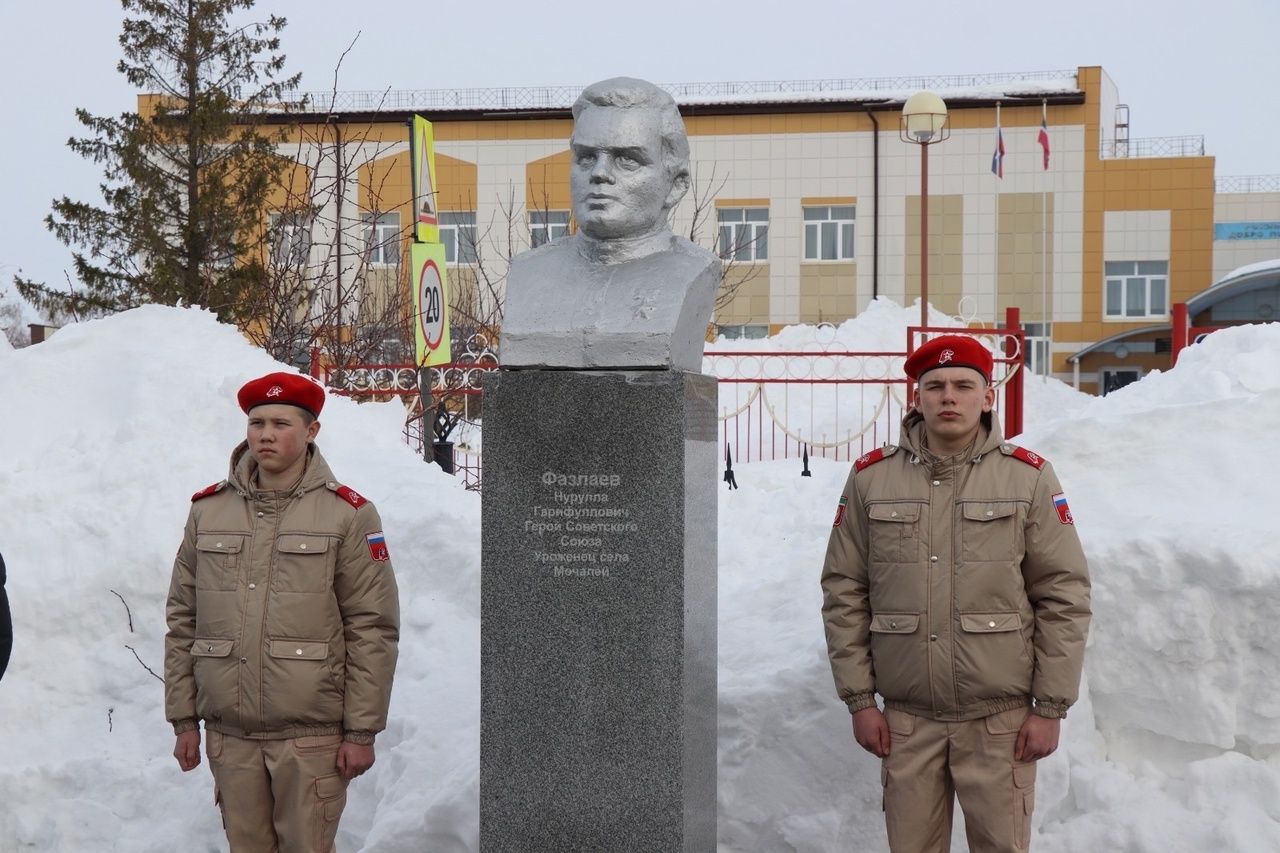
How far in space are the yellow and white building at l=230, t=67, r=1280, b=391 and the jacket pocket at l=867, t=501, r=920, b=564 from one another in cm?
2554

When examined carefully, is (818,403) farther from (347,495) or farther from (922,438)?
(347,495)

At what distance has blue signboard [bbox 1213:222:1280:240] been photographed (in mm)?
30828

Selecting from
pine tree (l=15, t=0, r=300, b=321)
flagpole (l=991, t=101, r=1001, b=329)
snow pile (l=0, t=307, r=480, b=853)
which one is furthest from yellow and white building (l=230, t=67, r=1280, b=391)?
snow pile (l=0, t=307, r=480, b=853)

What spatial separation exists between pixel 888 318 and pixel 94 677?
17754 mm

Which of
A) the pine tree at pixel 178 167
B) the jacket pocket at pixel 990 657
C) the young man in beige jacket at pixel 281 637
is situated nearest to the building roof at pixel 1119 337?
the pine tree at pixel 178 167

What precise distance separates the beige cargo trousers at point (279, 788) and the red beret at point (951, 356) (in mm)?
2053

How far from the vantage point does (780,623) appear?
607 cm

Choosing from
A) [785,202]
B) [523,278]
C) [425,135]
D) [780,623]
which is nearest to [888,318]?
[785,202]

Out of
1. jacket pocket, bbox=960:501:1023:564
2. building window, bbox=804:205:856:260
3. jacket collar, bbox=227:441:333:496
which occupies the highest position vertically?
building window, bbox=804:205:856:260

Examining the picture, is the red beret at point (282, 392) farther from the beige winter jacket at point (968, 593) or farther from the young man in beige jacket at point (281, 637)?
the beige winter jacket at point (968, 593)

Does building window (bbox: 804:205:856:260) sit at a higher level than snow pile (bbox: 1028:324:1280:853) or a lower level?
higher

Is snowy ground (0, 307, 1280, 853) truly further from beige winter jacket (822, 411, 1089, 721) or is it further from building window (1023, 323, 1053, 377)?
building window (1023, 323, 1053, 377)

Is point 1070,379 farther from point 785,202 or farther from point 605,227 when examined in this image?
point 605,227

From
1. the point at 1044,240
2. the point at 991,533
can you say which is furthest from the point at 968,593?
the point at 1044,240
